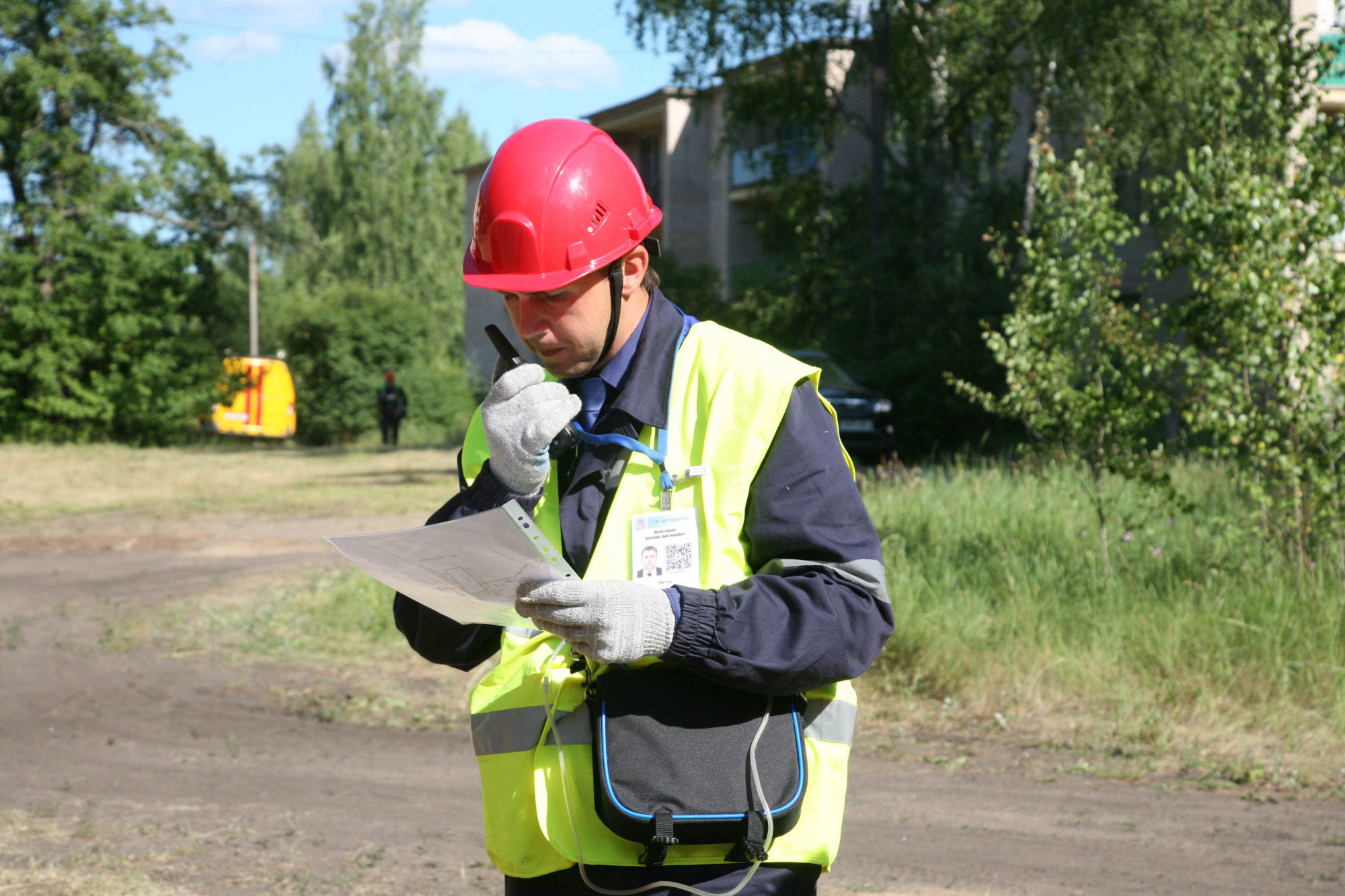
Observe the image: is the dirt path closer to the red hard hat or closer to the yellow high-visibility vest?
the yellow high-visibility vest

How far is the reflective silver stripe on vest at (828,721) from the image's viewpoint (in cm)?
188

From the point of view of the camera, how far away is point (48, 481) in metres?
19.5

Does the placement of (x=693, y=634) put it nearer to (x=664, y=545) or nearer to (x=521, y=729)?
(x=664, y=545)

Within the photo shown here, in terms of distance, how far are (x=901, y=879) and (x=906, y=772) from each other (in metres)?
1.37

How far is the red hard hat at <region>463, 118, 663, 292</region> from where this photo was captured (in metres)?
1.94

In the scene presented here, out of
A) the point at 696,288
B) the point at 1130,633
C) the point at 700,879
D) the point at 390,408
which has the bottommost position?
the point at 1130,633

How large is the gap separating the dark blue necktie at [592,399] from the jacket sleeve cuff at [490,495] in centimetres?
15

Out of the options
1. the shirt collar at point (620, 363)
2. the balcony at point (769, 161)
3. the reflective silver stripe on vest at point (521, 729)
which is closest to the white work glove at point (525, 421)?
the shirt collar at point (620, 363)

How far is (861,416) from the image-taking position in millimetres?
18391

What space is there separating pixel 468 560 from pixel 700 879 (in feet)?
1.89

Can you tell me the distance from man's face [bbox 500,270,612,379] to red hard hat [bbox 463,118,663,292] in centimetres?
4

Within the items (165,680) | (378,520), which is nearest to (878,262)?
(378,520)

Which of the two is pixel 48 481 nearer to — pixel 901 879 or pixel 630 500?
pixel 901 879

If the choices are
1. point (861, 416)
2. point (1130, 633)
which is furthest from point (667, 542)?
point (861, 416)
